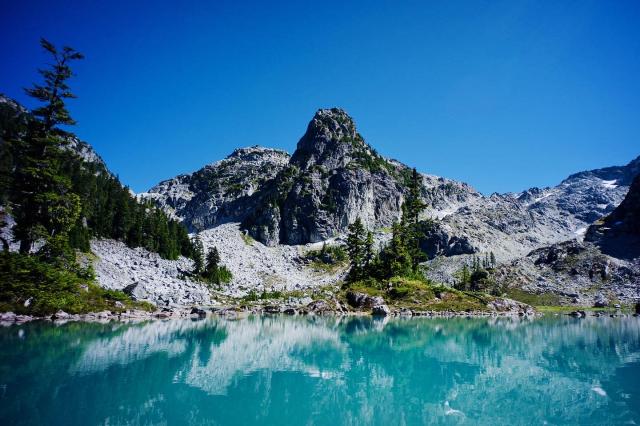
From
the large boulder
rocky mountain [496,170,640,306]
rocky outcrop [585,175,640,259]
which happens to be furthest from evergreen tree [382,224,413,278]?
rocky outcrop [585,175,640,259]

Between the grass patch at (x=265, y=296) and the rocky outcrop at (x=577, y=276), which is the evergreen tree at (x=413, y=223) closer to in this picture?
the grass patch at (x=265, y=296)

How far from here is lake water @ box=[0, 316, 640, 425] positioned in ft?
47.9

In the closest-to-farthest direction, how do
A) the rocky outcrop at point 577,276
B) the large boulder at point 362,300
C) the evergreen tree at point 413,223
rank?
the large boulder at point 362,300 → the evergreen tree at point 413,223 → the rocky outcrop at point 577,276

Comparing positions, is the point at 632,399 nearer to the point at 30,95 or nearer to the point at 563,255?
the point at 30,95

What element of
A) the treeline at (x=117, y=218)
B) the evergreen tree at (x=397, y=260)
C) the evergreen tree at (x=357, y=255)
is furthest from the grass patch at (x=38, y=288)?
the evergreen tree at (x=397, y=260)

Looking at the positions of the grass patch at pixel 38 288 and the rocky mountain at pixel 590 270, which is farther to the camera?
the rocky mountain at pixel 590 270

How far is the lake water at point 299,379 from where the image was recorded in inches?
574

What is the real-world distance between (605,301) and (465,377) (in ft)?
408

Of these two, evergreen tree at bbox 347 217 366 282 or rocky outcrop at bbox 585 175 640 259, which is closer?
evergreen tree at bbox 347 217 366 282

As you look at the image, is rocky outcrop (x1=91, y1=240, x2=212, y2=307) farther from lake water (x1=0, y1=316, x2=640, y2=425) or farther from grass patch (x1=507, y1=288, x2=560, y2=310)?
grass patch (x1=507, y1=288, x2=560, y2=310)

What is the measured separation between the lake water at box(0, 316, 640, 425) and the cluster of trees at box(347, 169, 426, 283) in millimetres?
43531

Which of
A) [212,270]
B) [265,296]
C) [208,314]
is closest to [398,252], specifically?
[265,296]

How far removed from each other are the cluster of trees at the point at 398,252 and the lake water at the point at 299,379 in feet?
143

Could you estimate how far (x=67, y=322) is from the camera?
118 feet
